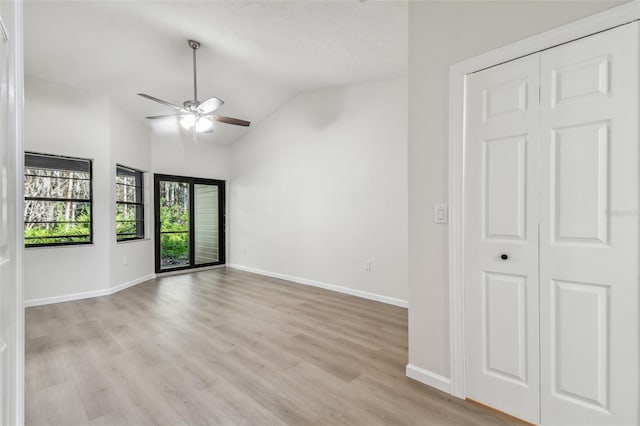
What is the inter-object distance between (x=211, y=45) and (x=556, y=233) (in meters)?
3.91

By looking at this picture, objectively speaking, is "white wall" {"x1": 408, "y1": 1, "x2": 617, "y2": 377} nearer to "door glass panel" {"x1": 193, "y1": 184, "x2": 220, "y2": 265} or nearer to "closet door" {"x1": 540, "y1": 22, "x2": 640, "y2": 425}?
"closet door" {"x1": 540, "y1": 22, "x2": 640, "y2": 425}

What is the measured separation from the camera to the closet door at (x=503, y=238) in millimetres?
1675

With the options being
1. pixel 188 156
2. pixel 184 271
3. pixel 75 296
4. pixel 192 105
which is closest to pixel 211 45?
pixel 192 105

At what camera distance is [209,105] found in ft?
11.3

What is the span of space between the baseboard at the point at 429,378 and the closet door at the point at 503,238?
145 millimetres

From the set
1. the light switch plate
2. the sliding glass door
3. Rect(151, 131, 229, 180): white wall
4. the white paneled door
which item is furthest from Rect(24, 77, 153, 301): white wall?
the white paneled door

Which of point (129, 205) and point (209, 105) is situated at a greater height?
point (209, 105)

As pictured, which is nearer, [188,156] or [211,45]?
[211,45]

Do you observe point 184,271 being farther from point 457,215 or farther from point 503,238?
point 503,238

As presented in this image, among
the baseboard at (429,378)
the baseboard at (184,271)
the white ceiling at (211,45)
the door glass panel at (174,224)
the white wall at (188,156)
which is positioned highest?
the white ceiling at (211,45)

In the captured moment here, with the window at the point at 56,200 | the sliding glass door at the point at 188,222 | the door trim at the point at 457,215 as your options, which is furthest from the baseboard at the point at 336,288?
the window at the point at 56,200

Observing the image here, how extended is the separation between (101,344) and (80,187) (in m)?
2.66

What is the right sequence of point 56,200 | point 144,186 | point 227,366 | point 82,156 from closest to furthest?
1. point 227,366
2. point 56,200
3. point 82,156
4. point 144,186

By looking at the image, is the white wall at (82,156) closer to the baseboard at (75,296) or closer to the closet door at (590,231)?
the baseboard at (75,296)
